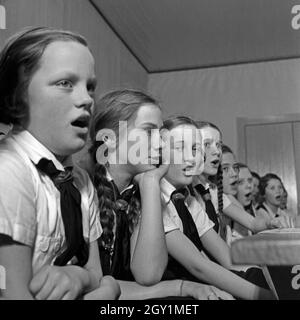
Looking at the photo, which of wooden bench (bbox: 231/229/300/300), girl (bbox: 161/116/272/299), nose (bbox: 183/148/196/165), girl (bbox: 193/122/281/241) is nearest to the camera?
wooden bench (bbox: 231/229/300/300)

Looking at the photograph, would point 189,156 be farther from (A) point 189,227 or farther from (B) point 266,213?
(B) point 266,213

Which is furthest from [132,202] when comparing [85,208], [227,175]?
[227,175]

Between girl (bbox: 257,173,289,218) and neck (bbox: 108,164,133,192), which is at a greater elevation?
girl (bbox: 257,173,289,218)

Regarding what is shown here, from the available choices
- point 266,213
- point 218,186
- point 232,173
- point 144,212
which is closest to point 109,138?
point 144,212

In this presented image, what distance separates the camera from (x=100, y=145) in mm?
904

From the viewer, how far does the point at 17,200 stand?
20.5 inches

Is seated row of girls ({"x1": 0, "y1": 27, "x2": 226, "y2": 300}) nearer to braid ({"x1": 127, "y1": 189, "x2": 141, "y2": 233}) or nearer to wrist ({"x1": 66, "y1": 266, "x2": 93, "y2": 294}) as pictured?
wrist ({"x1": 66, "y1": 266, "x2": 93, "y2": 294})

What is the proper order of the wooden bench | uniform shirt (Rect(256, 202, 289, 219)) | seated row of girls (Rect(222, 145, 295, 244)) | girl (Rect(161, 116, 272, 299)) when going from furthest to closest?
1. uniform shirt (Rect(256, 202, 289, 219))
2. seated row of girls (Rect(222, 145, 295, 244))
3. girl (Rect(161, 116, 272, 299))
4. the wooden bench

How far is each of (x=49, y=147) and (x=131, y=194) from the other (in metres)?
0.30

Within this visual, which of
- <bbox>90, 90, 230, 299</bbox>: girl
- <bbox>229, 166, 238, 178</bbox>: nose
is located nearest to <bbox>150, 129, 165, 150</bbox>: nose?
<bbox>90, 90, 230, 299</bbox>: girl

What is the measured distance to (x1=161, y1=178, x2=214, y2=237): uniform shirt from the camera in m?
0.90

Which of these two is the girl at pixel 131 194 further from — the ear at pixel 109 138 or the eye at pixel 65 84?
the eye at pixel 65 84

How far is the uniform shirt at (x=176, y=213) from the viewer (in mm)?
896

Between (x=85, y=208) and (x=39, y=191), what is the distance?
0.11 m
